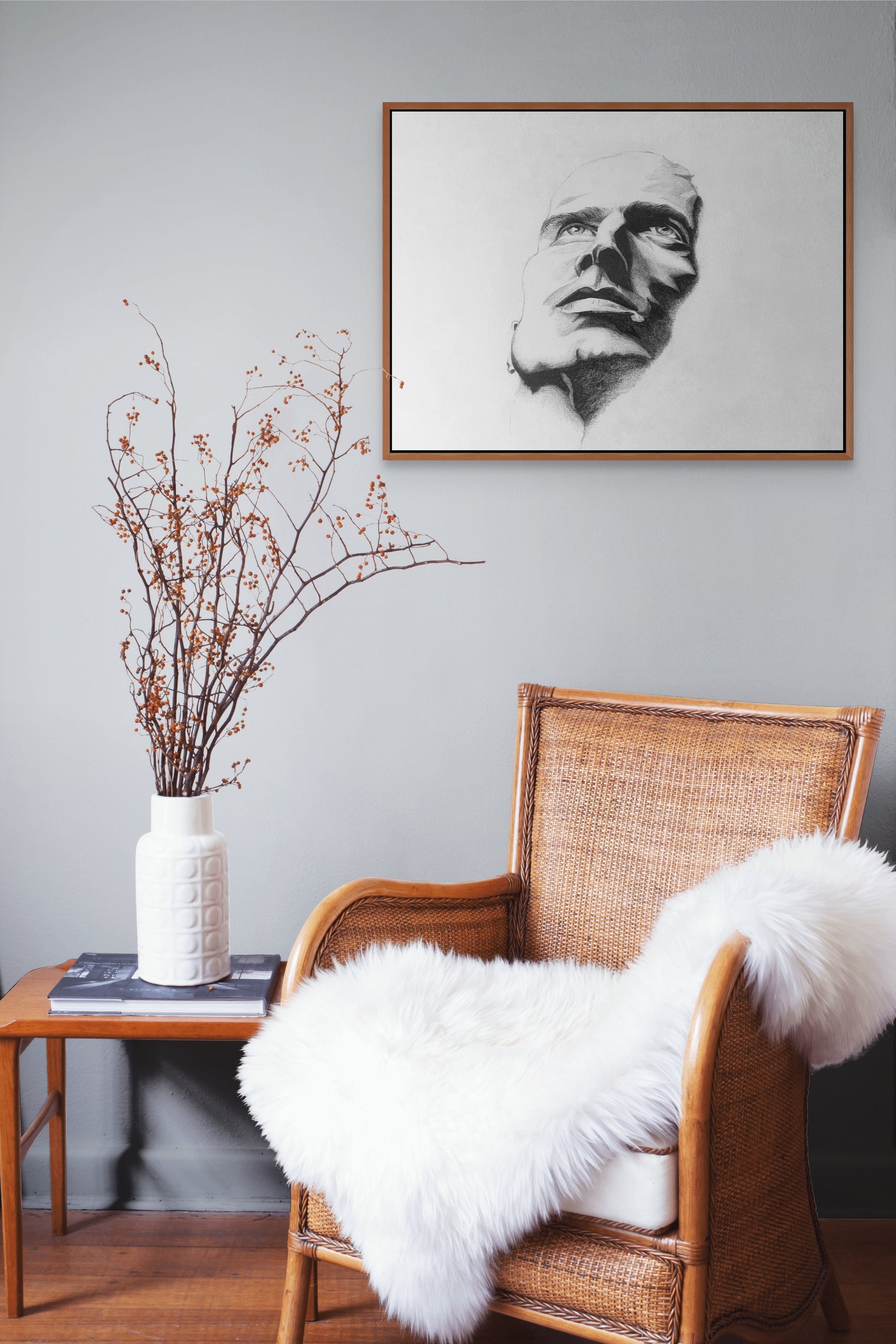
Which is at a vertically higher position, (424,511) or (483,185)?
(483,185)

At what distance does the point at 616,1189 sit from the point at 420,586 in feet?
3.64

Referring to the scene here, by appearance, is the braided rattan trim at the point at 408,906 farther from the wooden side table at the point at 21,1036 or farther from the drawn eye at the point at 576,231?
the drawn eye at the point at 576,231

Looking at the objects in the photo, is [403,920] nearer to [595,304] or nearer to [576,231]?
[595,304]

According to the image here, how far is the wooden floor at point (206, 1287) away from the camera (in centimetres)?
148

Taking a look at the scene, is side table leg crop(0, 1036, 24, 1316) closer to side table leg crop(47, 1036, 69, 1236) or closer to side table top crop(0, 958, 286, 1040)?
side table top crop(0, 958, 286, 1040)

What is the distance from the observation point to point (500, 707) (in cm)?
190

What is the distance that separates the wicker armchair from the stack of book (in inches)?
7.9

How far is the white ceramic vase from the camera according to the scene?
1.52 m

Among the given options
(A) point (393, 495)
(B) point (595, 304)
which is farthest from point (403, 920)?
(B) point (595, 304)

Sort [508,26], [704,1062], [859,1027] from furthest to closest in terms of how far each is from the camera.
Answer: [508,26]
[859,1027]
[704,1062]

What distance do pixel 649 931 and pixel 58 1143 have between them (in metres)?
1.10

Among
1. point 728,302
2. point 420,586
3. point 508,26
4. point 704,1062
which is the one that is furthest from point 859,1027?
point 508,26

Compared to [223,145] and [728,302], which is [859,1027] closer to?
[728,302]

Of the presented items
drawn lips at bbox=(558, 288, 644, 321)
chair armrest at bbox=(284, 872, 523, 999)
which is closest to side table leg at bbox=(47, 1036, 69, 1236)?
chair armrest at bbox=(284, 872, 523, 999)
